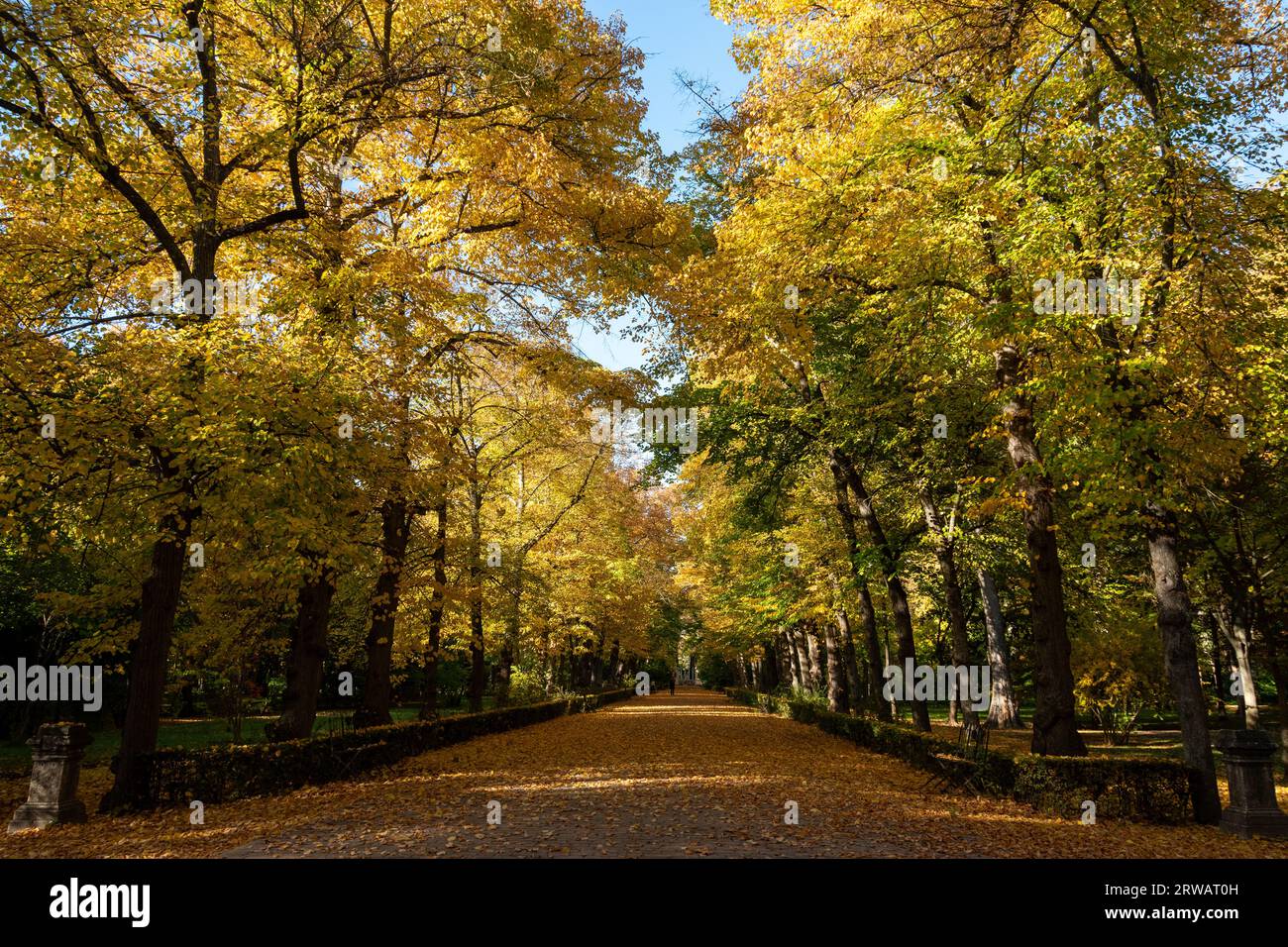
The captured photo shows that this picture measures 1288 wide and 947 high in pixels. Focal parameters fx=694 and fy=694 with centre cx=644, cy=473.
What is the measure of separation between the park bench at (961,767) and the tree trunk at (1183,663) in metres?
2.56

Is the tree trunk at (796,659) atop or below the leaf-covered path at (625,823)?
below

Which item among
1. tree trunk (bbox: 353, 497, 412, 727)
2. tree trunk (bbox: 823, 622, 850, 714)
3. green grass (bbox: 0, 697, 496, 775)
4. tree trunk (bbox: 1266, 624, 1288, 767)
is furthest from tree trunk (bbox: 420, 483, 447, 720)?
tree trunk (bbox: 1266, 624, 1288, 767)

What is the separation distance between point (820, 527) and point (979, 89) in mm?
13020

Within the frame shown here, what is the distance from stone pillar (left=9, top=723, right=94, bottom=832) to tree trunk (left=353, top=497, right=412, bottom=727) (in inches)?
225

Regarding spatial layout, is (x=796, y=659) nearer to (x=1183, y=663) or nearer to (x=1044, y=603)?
(x=1044, y=603)

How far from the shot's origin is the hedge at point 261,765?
967cm

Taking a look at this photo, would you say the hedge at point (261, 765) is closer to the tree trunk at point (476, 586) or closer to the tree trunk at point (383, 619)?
the tree trunk at point (383, 619)

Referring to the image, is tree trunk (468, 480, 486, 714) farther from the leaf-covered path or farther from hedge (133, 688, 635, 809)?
the leaf-covered path

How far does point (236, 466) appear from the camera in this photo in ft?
28.2

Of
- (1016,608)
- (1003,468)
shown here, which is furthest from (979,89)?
(1016,608)

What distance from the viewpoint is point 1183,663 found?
945 centimetres

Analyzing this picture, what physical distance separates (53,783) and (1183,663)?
1507cm

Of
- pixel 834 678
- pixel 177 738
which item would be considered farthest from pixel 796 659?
pixel 177 738

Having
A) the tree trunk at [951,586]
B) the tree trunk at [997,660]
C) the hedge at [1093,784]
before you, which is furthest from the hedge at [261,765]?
the tree trunk at [997,660]
